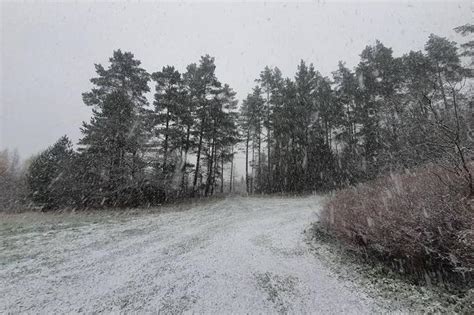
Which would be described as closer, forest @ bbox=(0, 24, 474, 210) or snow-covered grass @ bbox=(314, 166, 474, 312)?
snow-covered grass @ bbox=(314, 166, 474, 312)

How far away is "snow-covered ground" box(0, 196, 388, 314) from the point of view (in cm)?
369

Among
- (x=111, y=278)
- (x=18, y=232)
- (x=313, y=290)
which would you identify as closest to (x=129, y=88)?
(x=18, y=232)

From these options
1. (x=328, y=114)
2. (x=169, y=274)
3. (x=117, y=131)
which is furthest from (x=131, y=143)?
A: (x=328, y=114)

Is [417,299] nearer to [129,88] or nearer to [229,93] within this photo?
[129,88]

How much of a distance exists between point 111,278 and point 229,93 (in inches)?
894

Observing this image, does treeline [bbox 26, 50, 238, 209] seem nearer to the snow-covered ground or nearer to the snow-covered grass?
the snow-covered ground

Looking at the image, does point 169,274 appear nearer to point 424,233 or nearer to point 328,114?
point 424,233

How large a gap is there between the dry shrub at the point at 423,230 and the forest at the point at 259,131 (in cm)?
54

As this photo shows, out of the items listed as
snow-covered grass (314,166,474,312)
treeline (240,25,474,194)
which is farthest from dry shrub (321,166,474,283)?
treeline (240,25,474,194)

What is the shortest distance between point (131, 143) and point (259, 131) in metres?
17.1

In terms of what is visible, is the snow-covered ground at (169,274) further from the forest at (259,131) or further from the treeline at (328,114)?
the treeline at (328,114)

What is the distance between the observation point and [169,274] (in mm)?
4613

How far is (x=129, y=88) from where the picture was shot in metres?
17.2

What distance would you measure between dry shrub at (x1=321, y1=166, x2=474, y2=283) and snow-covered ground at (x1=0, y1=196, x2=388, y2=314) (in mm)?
1163
